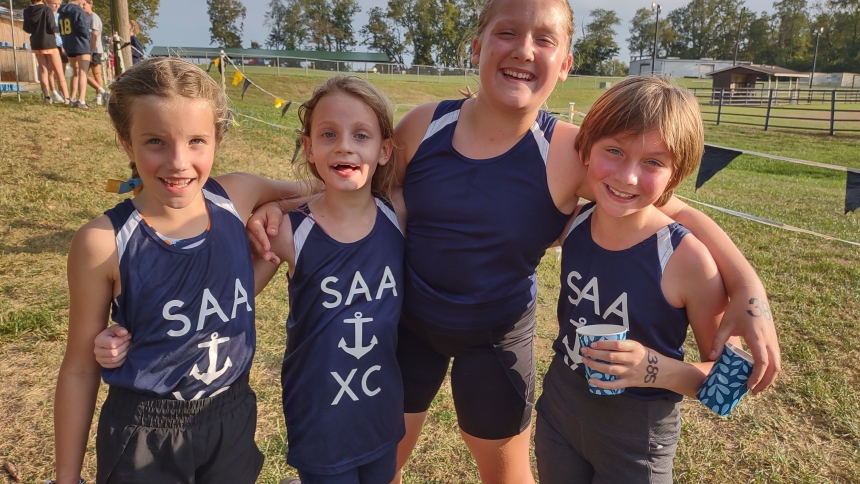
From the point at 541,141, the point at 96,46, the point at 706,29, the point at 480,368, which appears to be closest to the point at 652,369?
the point at 480,368

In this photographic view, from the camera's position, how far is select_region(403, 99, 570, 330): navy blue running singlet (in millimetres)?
1768

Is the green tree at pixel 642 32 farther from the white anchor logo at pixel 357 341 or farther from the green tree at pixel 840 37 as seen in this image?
the white anchor logo at pixel 357 341

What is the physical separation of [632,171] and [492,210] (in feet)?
1.43

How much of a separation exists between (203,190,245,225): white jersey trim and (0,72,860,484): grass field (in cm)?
84

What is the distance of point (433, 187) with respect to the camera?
185 cm

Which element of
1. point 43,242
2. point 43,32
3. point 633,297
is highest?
point 43,32

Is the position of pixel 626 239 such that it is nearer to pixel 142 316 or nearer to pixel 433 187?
pixel 433 187

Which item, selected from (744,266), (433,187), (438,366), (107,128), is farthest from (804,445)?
(107,128)

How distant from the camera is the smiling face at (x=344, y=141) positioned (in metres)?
1.79

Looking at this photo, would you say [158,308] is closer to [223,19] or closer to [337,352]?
[337,352]

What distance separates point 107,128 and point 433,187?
8207mm

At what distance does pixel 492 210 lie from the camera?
69.2 inches

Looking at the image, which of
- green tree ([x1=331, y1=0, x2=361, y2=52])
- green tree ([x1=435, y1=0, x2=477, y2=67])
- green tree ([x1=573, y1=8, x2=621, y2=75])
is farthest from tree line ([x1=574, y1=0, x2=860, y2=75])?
green tree ([x1=331, y1=0, x2=361, y2=52])

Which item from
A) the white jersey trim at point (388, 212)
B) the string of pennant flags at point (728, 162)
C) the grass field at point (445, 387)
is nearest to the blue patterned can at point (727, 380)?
the white jersey trim at point (388, 212)
